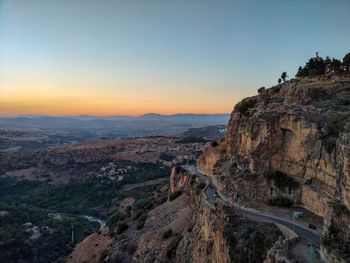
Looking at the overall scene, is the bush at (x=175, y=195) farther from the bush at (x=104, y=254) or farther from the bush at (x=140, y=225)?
the bush at (x=104, y=254)

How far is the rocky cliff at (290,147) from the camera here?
2371cm

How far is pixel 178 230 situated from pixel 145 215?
33.8 ft

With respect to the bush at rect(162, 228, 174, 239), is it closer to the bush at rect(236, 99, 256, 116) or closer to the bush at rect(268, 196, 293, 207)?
the bush at rect(268, 196, 293, 207)

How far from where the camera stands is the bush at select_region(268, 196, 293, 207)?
26297 mm

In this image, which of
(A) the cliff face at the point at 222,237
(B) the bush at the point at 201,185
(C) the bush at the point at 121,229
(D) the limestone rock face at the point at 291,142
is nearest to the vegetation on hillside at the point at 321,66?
(D) the limestone rock face at the point at 291,142

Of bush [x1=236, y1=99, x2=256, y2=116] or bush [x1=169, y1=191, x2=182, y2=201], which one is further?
bush [x1=169, y1=191, x2=182, y2=201]

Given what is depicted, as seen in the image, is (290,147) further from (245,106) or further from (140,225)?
(140,225)

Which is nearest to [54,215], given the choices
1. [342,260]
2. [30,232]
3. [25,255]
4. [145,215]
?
[30,232]

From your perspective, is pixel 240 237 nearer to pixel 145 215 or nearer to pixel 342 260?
pixel 342 260

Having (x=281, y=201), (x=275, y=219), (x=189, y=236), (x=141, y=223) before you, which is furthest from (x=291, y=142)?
(x=141, y=223)

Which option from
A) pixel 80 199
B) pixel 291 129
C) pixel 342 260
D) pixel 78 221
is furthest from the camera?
pixel 80 199

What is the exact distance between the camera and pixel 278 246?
19.1 metres

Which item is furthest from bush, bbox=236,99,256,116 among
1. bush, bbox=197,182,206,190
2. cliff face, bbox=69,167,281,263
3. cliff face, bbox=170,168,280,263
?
cliff face, bbox=170,168,280,263

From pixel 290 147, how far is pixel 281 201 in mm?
3546
